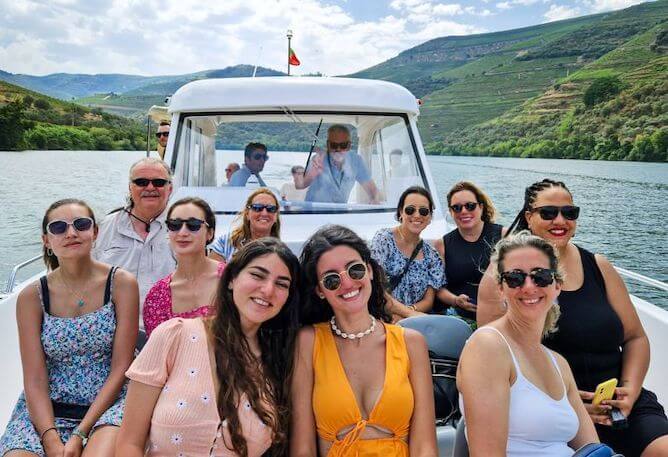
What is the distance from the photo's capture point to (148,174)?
125 inches

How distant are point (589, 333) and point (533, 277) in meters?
0.65

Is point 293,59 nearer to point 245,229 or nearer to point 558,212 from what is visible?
point 245,229

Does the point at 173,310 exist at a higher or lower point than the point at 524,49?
lower

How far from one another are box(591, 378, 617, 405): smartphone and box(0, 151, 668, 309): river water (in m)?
1.77

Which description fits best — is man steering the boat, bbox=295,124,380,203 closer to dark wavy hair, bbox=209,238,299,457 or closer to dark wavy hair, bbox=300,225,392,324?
dark wavy hair, bbox=300,225,392,324

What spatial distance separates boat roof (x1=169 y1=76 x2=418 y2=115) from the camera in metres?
4.49

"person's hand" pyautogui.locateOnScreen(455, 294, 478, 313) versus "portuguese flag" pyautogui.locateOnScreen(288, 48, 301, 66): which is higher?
"portuguese flag" pyautogui.locateOnScreen(288, 48, 301, 66)

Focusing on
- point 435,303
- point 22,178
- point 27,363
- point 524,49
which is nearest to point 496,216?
point 435,303

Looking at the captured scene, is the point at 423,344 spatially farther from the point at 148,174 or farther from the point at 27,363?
the point at 148,174

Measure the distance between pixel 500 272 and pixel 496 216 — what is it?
1.79 m

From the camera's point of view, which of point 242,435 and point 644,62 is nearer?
point 242,435

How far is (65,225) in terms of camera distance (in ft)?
7.72

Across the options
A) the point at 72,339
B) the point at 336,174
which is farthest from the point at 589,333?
the point at 336,174

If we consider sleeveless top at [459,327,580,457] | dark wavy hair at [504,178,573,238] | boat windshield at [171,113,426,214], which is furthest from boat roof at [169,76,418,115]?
sleeveless top at [459,327,580,457]
